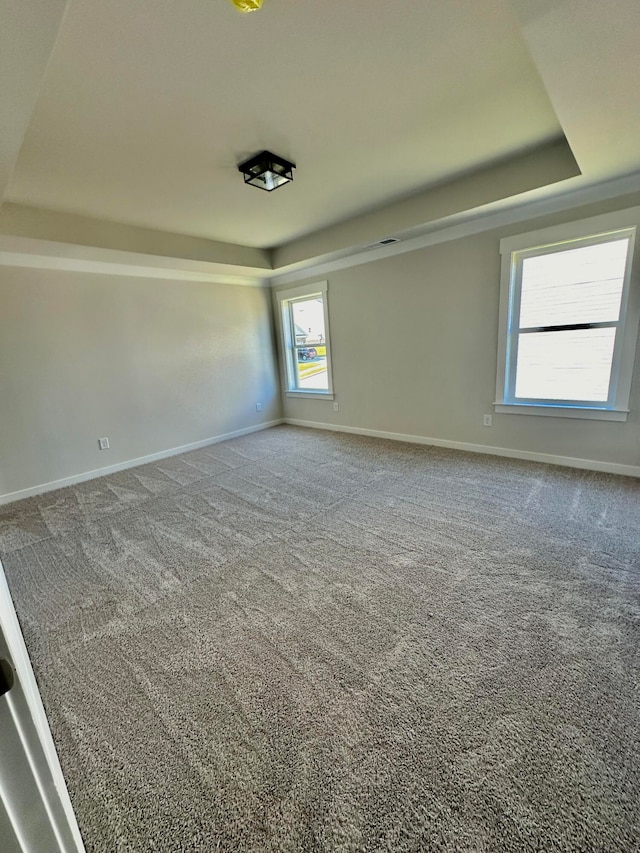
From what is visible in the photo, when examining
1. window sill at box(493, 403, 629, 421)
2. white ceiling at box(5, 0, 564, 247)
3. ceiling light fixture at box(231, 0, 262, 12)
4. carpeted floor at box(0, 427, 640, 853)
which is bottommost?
carpeted floor at box(0, 427, 640, 853)

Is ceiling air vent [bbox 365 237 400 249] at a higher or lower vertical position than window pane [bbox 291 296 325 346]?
higher

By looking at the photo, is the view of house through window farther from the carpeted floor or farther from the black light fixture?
the carpeted floor

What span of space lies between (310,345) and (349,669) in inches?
177

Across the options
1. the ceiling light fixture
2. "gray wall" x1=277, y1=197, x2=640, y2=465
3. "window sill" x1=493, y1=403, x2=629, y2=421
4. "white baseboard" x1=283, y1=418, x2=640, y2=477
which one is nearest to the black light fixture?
the ceiling light fixture

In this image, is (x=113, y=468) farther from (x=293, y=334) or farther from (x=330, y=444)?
(x=293, y=334)

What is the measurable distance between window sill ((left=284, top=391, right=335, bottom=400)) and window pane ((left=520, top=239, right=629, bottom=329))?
261cm

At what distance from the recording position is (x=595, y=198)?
283 cm

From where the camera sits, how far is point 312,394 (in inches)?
213

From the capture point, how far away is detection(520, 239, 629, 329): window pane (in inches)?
114

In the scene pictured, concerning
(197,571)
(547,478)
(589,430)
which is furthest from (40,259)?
(589,430)

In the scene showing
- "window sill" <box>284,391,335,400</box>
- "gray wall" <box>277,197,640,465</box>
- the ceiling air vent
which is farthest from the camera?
"window sill" <box>284,391,335,400</box>

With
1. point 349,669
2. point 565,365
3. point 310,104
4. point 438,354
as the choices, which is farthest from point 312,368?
point 349,669

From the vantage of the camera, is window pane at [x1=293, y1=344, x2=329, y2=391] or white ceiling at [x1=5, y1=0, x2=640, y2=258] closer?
white ceiling at [x1=5, y1=0, x2=640, y2=258]

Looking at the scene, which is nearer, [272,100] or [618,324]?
[272,100]
